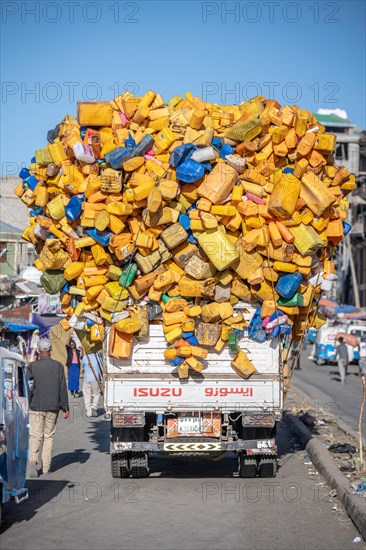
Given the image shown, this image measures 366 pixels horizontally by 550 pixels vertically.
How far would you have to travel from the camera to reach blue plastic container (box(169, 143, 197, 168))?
1156 cm

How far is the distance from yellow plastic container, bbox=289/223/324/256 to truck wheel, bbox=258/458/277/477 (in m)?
2.73

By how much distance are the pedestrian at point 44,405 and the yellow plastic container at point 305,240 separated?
145 inches

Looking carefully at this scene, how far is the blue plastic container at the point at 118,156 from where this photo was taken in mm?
11773

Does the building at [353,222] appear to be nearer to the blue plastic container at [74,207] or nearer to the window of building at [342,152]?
the window of building at [342,152]

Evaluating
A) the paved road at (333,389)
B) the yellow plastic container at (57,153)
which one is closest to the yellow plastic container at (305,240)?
the yellow plastic container at (57,153)

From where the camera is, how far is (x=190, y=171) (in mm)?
11586

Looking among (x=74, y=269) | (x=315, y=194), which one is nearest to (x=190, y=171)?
(x=315, y=194)

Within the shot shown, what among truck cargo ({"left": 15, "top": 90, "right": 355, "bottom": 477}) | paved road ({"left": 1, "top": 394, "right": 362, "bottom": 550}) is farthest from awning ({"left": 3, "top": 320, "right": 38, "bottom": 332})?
truck cargo ({"left": 15, "top": 90, "right": 355, "bottom": 477})

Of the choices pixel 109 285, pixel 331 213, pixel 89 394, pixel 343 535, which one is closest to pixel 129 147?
pixel 109 285

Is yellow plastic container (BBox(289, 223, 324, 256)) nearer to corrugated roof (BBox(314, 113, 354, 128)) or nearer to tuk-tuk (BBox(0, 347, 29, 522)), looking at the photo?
tuk-tuk (BBox(0, 347, 29, 522))

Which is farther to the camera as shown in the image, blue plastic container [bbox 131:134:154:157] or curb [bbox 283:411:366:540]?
blue plastic container [bbox 131:134:154:157]

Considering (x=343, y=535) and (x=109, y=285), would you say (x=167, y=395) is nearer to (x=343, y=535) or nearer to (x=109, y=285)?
(x=109, y=285)

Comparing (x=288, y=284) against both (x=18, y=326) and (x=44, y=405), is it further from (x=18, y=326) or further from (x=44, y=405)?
(x=18, y=326)

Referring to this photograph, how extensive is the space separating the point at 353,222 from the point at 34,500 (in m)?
75.9
